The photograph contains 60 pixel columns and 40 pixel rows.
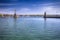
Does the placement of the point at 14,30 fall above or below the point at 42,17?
below

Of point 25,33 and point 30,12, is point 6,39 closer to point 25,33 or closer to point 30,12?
point 25,33

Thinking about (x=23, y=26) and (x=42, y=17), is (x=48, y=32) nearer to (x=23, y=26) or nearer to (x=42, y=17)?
(x=42, y=17)

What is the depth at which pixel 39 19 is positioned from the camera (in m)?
1.98

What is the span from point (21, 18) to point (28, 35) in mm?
346

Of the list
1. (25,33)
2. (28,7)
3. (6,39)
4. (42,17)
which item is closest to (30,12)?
(28,7)

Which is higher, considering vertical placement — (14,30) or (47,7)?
(47,7)

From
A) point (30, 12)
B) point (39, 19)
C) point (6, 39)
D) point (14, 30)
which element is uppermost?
point (30, 12)

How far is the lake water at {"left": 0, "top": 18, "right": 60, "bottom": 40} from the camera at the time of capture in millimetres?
1902

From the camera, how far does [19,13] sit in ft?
6.68

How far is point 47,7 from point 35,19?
1.01ft

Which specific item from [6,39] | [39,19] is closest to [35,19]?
[39,19]

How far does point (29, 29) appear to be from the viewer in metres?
1.97

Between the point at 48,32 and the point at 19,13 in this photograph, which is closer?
the point at 48,32

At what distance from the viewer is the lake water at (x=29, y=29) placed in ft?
6.24
